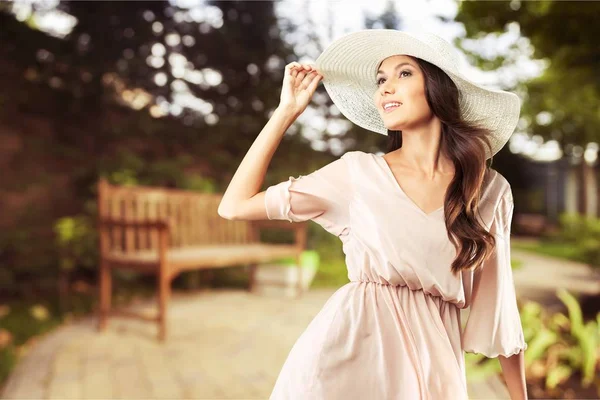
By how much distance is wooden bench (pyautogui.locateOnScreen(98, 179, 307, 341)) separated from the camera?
4.09 m

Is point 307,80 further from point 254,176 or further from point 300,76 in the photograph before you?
point 254,176

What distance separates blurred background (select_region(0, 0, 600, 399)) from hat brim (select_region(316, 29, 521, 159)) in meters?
2.35

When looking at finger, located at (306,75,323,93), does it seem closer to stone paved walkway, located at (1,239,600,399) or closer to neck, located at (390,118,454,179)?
neck, located at (390,118,454,179)

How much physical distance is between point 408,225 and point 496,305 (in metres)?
0.28

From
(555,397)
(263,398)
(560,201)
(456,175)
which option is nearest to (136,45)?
(263,398)

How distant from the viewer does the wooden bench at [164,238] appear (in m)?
4.09

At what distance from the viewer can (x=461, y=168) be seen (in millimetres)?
1213

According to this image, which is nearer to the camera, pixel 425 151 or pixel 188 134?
pixel 425 151

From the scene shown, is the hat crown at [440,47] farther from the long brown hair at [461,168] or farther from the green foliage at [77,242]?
the green foliage at [77,242]

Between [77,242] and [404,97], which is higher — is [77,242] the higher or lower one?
the lower one

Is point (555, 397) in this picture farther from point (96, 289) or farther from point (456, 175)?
point (96, 289)

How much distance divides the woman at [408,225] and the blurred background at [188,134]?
2.43 m

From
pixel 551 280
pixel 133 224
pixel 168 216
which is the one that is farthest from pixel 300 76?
pixel 551 280

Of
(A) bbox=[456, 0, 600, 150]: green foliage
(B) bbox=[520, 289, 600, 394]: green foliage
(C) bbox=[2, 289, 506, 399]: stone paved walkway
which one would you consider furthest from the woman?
(A) bbox=[456, 0, 600, 150]: green foliage
